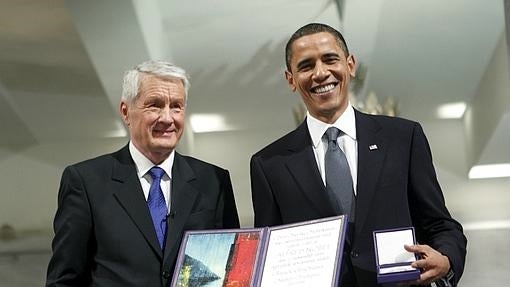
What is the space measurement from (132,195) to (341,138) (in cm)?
59

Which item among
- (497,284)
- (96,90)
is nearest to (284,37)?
(96,90)

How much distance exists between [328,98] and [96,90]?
3.37 m

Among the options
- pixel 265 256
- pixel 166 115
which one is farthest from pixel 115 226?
pixel 265 256

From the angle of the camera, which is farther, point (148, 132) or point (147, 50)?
point (147, 50)

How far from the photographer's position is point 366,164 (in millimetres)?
1931

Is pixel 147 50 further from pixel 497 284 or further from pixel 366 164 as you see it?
pixel 366 164

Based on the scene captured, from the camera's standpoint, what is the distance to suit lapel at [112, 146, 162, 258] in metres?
2.02

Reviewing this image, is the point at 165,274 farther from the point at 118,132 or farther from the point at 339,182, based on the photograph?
the point at 118,132

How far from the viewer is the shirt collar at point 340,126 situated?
79.0 inches

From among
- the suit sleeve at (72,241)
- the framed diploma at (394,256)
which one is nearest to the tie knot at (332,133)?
the framed diploma at (394,256)

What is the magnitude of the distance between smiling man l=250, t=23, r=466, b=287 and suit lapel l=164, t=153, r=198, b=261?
0.19 metres

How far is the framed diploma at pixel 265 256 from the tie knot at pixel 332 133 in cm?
29

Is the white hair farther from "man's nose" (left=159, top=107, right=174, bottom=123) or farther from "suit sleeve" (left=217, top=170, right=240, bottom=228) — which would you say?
"suit sleeve" (left=217, top=170, right=240, bottom=228)

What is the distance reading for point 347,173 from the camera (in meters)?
1.93
